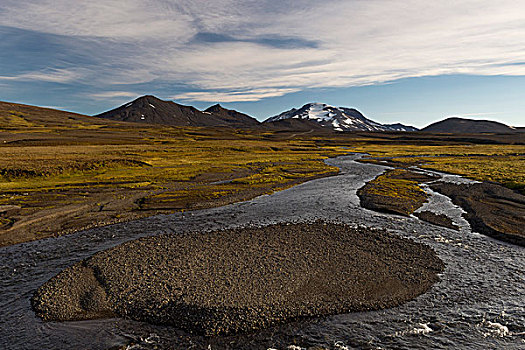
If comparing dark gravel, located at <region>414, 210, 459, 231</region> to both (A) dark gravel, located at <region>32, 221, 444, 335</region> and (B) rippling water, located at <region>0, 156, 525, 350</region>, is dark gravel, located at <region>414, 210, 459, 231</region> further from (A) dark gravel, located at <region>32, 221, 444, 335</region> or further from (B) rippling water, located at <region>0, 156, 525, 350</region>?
(A) dark gravel, located at <region>32, 221, 444, 335</region>

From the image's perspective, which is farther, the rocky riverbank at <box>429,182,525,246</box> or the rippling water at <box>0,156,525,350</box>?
the rocky riverbank at <box>429,182,525,246</box>

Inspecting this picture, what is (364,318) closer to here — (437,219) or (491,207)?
(437,219)

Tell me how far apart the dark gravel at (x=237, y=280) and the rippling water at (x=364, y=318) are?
2.58ft

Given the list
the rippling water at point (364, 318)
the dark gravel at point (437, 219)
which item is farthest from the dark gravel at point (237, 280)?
the dark gravel at point (437, 219)

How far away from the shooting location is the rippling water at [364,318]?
52.1 feet

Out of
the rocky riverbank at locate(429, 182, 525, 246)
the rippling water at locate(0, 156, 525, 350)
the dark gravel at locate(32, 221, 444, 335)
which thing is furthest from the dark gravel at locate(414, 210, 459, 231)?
the dark gravel at locate(32, 221, 444, 335)

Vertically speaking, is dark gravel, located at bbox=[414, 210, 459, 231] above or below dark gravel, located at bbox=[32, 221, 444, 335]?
above

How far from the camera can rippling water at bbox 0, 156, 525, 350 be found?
52.1ft

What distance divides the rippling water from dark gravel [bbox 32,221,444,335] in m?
0.79

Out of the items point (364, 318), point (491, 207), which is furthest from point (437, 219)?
point (364, 318)

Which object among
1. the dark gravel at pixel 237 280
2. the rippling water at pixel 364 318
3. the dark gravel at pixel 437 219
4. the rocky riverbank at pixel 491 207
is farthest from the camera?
the dark gravel at pixel 437 219

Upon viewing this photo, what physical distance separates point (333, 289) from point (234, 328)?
7352mm

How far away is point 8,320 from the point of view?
17375 mm

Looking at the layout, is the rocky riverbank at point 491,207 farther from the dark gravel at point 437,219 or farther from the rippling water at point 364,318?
the rippling water at point 364,318
